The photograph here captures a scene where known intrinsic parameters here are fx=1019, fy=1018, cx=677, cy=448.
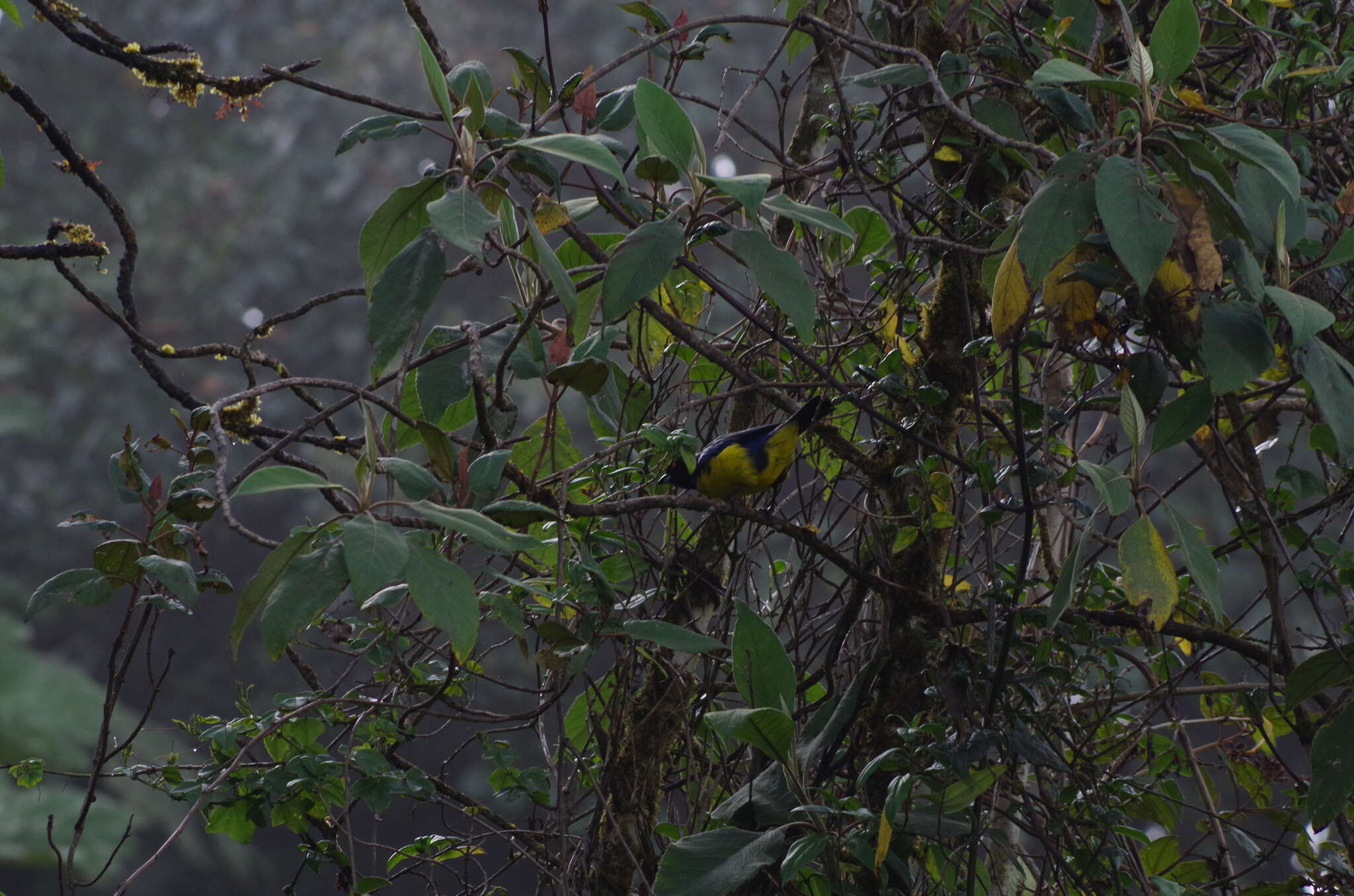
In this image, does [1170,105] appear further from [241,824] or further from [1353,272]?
[241,824]

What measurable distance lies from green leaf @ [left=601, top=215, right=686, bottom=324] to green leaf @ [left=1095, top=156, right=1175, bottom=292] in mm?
373

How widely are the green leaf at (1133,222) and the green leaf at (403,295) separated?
59 cm

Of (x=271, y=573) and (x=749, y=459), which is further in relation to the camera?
(x=749, y=459)

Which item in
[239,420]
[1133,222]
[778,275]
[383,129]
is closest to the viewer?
[1133,222]

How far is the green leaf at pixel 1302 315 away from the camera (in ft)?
2.80

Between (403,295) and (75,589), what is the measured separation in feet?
1.94

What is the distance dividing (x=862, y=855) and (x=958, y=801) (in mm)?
144

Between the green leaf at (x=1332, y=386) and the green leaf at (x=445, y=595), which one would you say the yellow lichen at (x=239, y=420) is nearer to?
the green leaf at (x=445, y=595)

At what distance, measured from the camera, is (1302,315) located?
2.85ft

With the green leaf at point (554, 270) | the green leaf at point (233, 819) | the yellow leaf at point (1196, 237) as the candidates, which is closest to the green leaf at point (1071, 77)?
the yellow leaf at point (1196, 237)

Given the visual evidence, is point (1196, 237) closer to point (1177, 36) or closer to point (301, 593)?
point (1177, 36)

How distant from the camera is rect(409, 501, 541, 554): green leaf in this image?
795mm

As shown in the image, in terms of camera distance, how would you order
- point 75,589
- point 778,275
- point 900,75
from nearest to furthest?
point 778,275, point 75,589, point 900,75

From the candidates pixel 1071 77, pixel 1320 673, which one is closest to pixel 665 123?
pixel 1071 77
